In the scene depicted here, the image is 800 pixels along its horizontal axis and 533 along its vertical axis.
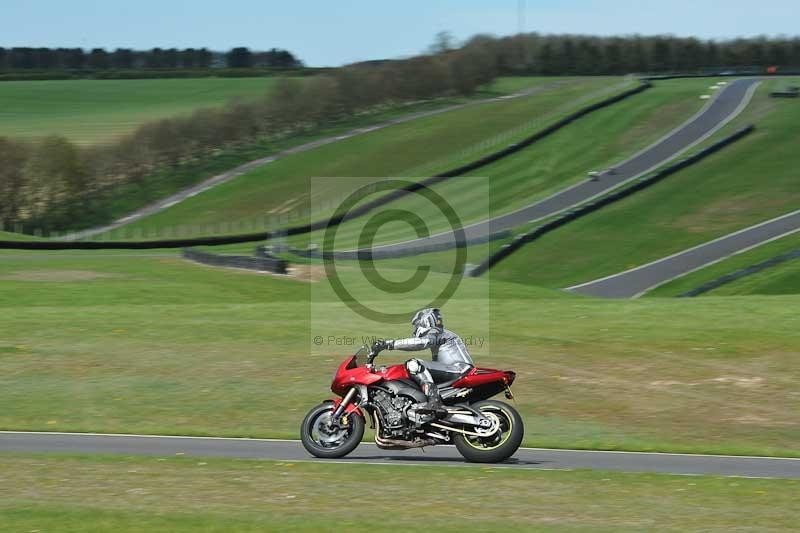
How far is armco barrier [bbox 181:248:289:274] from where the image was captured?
143 ft

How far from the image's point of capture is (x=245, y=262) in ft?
148

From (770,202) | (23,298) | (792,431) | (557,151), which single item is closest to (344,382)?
(792,431)

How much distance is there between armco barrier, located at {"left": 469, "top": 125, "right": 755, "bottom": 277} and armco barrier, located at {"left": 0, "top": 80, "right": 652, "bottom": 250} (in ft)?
57.1

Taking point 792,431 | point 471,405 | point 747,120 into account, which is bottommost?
point 792,431

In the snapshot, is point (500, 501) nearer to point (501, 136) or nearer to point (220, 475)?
point (220, 475)

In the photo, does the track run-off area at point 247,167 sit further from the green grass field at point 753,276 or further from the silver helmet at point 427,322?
the silver helmet at point 427,322

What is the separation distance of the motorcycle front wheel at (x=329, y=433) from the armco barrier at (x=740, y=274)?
114ft

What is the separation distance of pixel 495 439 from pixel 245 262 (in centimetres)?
3111

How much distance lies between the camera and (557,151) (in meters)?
93.0

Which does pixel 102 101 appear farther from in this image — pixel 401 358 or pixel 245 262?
pixel 401 358

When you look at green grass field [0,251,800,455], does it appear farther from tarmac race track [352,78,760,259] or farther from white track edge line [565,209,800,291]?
tarmac race track [352,78,760,259]

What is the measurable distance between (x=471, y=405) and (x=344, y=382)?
73.0 inches

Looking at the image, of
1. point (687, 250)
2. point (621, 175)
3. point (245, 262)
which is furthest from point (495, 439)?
point (621, 175)
